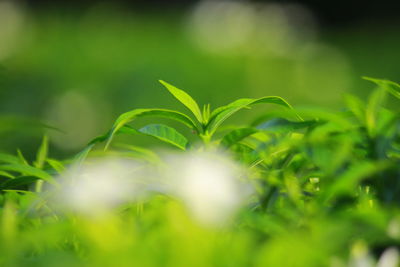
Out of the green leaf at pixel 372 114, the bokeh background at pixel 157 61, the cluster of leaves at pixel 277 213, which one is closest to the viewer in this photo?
the cluster of leaves at pixel 277 213

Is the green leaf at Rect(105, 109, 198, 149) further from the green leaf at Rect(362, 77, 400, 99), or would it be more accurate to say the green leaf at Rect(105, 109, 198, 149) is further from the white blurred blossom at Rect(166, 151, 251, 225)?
the green leaf at Rect(362, 77, 400, 99)

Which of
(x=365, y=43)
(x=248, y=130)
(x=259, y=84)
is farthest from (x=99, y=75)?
(x=248, y=130)

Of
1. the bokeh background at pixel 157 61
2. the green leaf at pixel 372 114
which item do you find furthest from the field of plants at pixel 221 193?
the bokeh background at pixel 157 61

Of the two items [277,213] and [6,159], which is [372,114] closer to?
[277,213]

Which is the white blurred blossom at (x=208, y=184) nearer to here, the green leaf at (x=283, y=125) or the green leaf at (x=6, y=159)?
the green leaf at (x=283, y=125)

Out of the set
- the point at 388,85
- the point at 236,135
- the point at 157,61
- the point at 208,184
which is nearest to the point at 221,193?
the point at 208,184

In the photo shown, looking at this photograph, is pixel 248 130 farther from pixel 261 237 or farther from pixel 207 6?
pixel 207 6

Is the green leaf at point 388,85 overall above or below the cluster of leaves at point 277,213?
above
